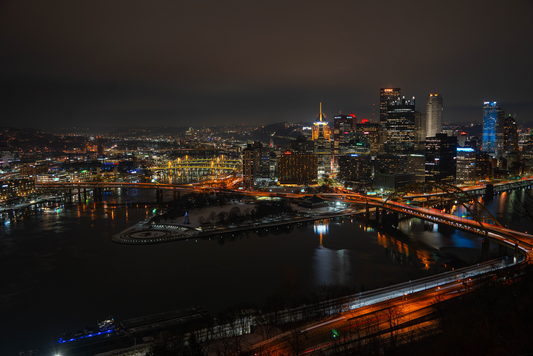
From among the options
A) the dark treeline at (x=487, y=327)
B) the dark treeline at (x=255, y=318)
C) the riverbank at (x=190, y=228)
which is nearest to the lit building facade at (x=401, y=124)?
the riverbank at (x=190, y=228)

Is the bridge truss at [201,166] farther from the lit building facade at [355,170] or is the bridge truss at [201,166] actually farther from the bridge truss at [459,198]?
the bridge truss at [459,198]

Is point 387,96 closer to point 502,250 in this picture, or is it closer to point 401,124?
point 401,124

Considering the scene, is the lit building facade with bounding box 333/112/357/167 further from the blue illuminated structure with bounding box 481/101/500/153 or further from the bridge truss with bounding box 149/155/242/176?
the blue illuminated structure with bounding box 481/101/500/153

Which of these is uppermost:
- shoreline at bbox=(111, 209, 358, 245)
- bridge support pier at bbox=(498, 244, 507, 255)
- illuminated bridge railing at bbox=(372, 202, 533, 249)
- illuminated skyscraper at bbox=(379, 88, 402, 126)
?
illuminated skyscraper at bbox=(379, 88, 402, 126)

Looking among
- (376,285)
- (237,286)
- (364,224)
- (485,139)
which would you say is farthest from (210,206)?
(485,139)

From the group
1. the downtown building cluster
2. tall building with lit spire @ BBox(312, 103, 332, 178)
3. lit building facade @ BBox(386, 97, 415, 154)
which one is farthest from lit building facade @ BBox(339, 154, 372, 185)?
lit building facade @ BBox(386, 97, 415, 154)

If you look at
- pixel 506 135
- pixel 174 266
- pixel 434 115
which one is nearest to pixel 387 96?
pixel 434 115

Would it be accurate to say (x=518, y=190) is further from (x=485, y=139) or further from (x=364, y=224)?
(x=485, y=139)
